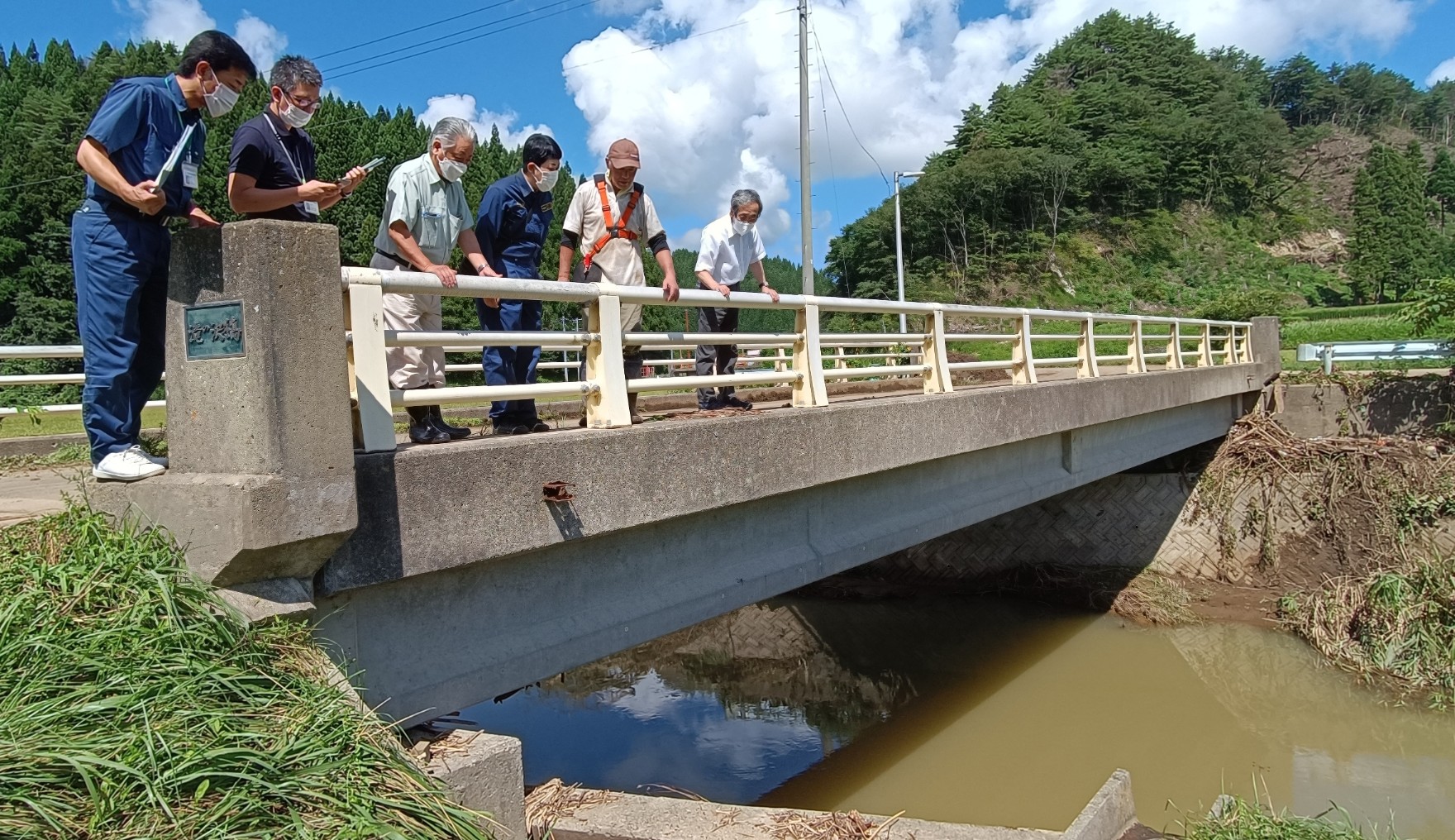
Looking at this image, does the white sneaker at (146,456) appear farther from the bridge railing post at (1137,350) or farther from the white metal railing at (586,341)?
the bridge railing post at (1137,350)

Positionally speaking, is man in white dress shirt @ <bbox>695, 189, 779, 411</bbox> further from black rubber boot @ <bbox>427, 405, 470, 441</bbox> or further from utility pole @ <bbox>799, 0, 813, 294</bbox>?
utility pole @ <bbox>799, 0, 813, 294</bbox>

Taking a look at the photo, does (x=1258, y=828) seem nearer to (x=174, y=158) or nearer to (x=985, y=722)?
(x=985, y=722)

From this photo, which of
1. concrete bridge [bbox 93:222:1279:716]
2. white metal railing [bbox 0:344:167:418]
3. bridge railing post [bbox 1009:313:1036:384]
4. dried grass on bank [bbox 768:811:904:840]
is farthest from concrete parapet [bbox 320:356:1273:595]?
white metal railing [bbox 0:344:167:418]

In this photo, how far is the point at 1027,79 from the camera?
75.4 meters

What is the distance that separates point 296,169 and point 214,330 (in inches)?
49.2

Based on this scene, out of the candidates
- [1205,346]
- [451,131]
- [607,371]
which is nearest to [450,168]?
[451,131]

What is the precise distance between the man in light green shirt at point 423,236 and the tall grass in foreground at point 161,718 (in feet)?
4.83

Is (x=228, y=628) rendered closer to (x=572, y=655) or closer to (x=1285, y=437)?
(x=572, y=655)

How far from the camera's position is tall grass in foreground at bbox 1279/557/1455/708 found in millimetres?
9852

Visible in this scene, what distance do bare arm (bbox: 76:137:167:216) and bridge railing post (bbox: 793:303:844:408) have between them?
3.22 metres

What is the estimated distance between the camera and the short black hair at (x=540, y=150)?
4.89m

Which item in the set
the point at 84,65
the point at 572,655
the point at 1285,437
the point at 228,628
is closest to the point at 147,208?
the point at 228,628

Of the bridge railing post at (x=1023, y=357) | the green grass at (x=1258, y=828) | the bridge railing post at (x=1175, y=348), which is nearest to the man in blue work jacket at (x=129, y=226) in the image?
the green grass at (x=1258, y=828)

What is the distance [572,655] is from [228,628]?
149 cm
